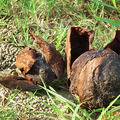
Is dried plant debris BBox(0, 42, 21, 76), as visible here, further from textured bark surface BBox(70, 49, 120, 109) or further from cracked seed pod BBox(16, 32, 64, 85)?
textured bark surface BBox(70, 49, 120, 109)

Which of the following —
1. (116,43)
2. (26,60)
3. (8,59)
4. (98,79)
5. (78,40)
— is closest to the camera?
(98,79)

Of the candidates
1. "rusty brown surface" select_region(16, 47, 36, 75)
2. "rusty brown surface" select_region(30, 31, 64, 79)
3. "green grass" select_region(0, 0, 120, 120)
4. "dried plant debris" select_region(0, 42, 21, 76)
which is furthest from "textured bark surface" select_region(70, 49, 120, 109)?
"dried plant debris" select_region(0, 42, 21, 76)

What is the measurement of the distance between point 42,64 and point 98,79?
715mm

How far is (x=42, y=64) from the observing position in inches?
92.3

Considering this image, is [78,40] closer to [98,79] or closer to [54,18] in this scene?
[98,79]

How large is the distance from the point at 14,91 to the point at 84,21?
162 cm

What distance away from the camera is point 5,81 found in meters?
2.36

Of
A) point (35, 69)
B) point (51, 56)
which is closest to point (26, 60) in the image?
point (35, 69)

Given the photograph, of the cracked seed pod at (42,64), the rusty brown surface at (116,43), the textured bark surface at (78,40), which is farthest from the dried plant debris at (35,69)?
A: the rusty brown surface at (116,43)

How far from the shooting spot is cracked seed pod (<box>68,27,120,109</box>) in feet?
6.45

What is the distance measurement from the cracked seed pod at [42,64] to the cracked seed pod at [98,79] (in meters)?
0.36

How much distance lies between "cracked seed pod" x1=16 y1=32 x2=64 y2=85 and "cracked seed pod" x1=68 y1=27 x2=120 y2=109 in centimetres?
36

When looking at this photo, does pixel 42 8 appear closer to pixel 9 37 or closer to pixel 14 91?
pixel 9 37

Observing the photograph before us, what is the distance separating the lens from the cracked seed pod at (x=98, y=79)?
197 cm
